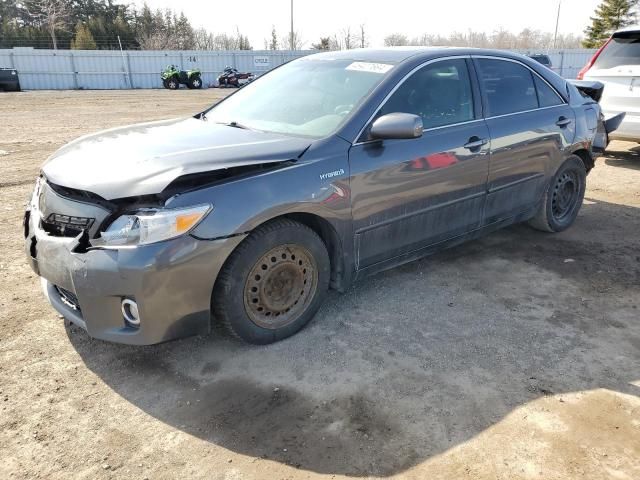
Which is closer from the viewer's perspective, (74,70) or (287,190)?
(287,190)

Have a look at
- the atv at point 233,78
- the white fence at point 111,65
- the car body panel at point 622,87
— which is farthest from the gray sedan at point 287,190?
the atv at point 233,78

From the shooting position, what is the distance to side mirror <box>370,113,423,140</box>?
10.4ft

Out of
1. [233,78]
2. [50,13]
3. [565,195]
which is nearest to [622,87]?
[565,195]

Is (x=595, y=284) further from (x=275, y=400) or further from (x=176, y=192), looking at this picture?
(x=176, y=192)

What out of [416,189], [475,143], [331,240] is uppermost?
[475,143]

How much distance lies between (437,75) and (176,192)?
2.22 meters

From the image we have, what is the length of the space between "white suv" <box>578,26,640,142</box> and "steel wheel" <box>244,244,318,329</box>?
6.16 m

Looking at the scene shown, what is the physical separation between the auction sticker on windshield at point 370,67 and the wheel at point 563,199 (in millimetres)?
2221

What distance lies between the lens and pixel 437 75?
12.5ft

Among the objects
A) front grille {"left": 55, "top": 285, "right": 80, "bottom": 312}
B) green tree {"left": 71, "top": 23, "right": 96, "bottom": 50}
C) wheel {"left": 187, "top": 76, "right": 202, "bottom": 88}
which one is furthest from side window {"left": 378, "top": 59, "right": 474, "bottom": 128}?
green tree {"left": 71, "top": 23, "right": 96, "bottom": 50}

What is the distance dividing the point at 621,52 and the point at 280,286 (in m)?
7.10

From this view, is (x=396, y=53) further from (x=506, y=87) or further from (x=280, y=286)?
(x=280, y=286)

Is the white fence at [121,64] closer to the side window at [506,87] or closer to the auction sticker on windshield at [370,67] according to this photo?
the side window at [506,87]

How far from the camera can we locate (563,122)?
4.79 meters
